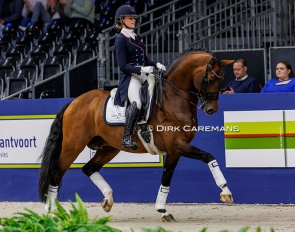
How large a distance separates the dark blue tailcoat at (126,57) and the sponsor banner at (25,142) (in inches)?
82.8

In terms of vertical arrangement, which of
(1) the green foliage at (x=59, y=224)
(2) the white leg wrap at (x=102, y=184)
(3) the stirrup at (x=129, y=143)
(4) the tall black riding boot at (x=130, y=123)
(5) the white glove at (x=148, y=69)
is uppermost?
(5) the white glove at (x=148, y=69)

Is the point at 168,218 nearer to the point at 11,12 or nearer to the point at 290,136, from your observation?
the point at 290,136

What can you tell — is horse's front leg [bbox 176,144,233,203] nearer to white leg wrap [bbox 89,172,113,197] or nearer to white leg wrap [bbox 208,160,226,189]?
white leg wrap [bbox 208,160,226,189]

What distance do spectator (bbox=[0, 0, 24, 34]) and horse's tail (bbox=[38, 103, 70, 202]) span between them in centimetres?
1305

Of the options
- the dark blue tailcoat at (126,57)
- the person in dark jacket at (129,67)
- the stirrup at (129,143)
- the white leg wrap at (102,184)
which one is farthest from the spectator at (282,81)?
the white leg wrap at (102,184)

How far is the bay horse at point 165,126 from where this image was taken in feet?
35.4

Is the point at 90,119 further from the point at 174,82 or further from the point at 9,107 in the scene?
the point at 9,107

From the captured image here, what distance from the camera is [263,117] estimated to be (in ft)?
40.5

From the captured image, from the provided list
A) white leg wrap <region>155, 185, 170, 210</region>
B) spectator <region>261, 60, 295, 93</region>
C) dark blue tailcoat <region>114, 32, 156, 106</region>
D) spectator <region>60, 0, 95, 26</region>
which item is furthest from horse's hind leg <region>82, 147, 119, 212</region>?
spectator <region>60, 0, 95, 26</region>

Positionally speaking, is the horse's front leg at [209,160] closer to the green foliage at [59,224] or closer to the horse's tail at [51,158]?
the horse's tail at [51,158]

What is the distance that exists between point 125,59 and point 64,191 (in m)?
3.06

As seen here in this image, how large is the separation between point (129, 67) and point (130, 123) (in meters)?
0.66

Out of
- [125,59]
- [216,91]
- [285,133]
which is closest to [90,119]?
[125,59]

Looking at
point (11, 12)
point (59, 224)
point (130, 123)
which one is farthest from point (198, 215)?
point (11, 12)
